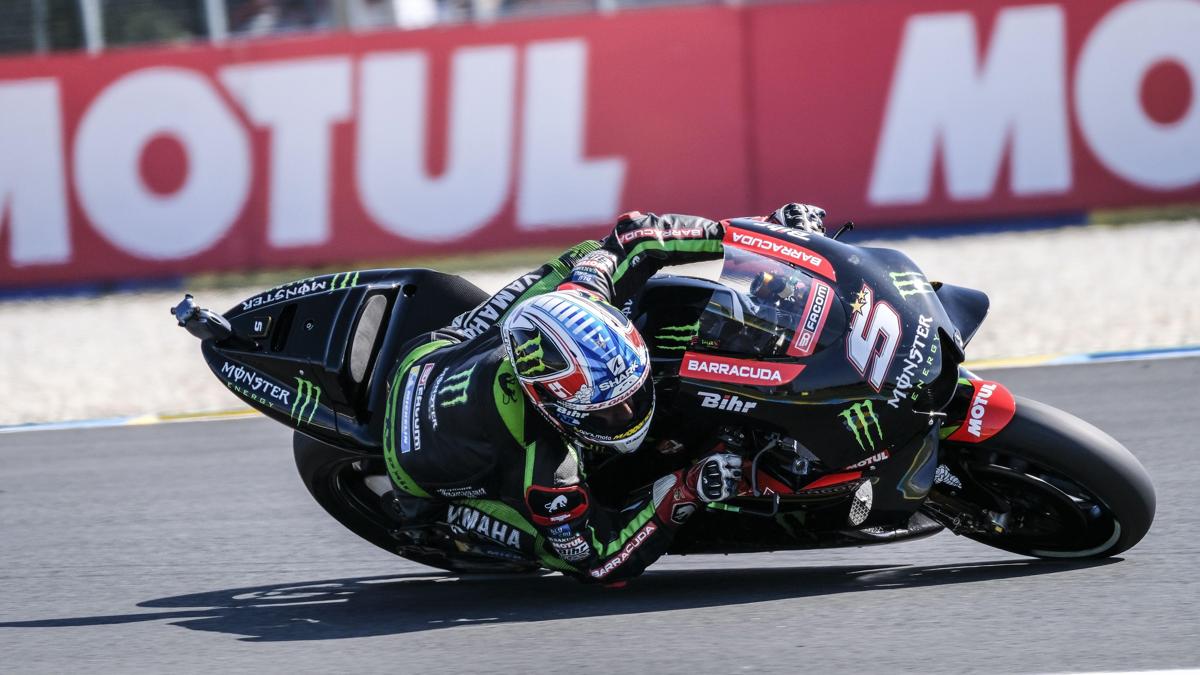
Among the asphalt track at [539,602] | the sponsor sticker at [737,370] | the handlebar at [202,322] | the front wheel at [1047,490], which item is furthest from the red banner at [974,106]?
the sponsor sticker at [737,370]

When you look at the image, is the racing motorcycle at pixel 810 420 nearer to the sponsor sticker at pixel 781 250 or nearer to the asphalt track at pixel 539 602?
the sponsor sticker at pixel 781 250

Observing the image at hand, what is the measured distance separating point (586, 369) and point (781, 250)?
71cm

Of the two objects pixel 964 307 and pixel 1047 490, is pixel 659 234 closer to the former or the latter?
pixel 964 307

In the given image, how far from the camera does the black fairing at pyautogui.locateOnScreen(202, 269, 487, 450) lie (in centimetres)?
478

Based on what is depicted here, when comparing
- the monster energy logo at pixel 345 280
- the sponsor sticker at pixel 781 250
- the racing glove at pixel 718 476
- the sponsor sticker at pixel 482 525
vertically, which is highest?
the sponsor sticker at pixel 781 250

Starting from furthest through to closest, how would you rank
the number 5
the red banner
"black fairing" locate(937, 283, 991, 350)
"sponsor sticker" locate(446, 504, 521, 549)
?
the red banner
"sponsor sticker" locate(446, 504, 521, 549)
"black fairing" locate(937, 283, 991, 350)
the number 5

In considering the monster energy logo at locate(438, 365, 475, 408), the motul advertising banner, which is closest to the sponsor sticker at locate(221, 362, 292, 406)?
the monster energy logo at locate(438, 365, 475, 408)

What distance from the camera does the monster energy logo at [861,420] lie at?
13.4ft

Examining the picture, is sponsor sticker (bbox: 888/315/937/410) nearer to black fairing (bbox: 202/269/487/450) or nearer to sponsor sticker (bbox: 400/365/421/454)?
sponsor sticker (bbox: 400/365/421/454)

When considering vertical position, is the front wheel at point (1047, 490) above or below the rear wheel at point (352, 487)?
above

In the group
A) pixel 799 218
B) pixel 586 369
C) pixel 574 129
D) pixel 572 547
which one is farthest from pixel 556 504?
pixel 574 129

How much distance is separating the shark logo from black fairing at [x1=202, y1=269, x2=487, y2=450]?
75 centimetres

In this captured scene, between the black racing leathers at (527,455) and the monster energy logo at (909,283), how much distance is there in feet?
1.70

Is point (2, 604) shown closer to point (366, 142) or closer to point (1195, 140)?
point (366, 142)
